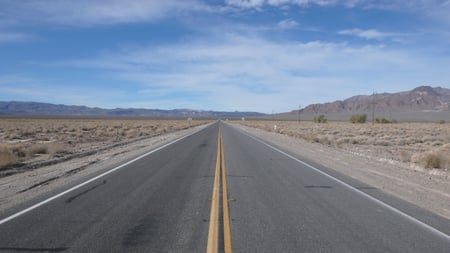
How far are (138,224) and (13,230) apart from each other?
204 cm

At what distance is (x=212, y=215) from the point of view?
345 inches

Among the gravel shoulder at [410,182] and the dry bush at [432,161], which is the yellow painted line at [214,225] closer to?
the gravel shoulder at [410,182]

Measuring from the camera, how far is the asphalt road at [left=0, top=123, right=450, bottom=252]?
6824mm

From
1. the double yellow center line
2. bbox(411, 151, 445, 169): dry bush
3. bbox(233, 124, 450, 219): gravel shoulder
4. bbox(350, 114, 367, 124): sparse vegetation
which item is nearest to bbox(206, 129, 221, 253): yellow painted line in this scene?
the double yellow center line

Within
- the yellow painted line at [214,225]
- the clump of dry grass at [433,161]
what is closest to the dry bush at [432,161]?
the clump of dry grass at [433,161]

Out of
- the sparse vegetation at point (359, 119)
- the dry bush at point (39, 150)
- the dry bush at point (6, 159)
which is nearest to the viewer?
the dry bush at point (6, 159)

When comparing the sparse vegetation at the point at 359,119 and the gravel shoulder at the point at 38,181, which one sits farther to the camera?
the sparse vegetation at the point at 359,119

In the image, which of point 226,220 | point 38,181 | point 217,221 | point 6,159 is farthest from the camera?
point 6,159

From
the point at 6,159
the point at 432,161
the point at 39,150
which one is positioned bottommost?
the point at 39,150

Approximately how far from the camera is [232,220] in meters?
8.39

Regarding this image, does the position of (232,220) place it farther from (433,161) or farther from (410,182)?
(433,161)

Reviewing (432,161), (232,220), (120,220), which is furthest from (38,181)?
(432,161)

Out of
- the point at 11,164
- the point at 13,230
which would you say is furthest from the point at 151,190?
the point at 11,164

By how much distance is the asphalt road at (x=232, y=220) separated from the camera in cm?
682
